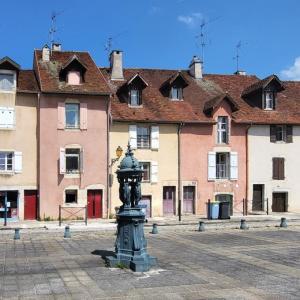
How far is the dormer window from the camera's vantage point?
32.1m

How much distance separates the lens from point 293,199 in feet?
118

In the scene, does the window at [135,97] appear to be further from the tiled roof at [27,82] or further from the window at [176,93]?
the tiled roof at [27,82]

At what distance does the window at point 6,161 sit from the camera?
→ 30.8 metres

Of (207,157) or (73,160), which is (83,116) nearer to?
Result: (73,160)

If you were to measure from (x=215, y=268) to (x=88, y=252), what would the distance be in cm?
490

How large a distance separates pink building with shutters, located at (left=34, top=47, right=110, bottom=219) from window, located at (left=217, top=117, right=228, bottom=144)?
775cm

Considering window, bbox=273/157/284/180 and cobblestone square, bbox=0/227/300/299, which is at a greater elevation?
window, bbox=273/157/284/180

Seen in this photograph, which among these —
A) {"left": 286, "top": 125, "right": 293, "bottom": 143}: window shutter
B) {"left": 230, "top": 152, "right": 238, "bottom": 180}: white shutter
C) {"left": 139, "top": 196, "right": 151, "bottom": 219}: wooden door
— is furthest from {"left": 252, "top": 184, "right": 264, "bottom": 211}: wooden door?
{"left": 139, "top": 196, "right": 151, "bottom": 219}: wooden door

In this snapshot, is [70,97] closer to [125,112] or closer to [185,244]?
[125,112]

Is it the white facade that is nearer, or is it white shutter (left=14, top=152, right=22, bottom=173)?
white shutter (left=14, top=152, right=22, bottom=173)

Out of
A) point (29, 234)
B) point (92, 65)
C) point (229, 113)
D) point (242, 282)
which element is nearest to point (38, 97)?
point (92, 65)

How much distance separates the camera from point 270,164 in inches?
1401

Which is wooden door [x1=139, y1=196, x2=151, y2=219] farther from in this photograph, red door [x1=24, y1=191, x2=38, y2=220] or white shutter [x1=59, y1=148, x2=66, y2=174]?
red door [x1=24, y1=191, x2=38, y2=220]

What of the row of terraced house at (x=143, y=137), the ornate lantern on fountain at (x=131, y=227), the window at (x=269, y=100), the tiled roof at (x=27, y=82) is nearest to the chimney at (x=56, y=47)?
the row of terraced house at (x=143, y=137)
